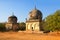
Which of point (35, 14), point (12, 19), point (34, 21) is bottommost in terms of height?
point (34, 21)

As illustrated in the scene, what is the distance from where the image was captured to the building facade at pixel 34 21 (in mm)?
43506

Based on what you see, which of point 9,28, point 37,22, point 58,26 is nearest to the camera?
point 58,26

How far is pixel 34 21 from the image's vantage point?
43875mm

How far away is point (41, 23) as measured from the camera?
43.7m

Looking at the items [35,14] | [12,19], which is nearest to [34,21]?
[35,14]

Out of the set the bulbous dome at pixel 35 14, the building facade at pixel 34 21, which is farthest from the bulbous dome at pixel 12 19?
the bulbous dome at pixel 35 14

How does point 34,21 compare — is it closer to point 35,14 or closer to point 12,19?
point 35,14

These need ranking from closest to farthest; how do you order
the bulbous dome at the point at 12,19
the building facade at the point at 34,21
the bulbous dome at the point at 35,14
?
the building facade at the point at 34,21 → the bulbous dome at the point at 35,14 → the bulbous dome at the point at 12,19

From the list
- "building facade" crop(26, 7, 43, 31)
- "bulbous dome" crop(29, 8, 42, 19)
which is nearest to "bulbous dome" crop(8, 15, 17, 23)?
"building facade" crop(26, 7, 43, 31)

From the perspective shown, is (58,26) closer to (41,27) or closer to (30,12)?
(41,27)

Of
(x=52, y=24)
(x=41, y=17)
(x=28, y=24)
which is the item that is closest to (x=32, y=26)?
A: (x=28, y=24)

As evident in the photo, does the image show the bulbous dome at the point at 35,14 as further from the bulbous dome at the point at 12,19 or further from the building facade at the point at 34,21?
the bulbous dome at the point at 12,19

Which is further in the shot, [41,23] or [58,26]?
[41,23]

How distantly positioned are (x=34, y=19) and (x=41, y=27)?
2.81 meters
